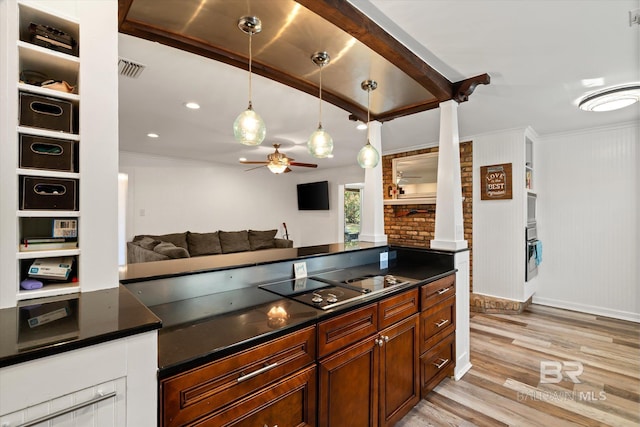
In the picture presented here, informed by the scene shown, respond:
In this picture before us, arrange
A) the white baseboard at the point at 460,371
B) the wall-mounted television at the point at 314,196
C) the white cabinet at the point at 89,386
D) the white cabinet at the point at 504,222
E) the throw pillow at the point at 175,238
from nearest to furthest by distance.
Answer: the white cabinet at the point at 89,386 → the white baseboard at the point at 460,371 → the white cabinet at the point at 504,222 → the throw pillow at the point at 175,238 → the wall-mounted television at the point at 314,196

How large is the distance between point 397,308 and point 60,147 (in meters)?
1.77

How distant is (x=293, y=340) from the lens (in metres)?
1.20

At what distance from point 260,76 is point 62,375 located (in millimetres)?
2179

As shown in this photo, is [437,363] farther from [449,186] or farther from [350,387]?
[449,186]

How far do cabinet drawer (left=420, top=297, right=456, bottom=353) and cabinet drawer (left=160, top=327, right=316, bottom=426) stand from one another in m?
1.06

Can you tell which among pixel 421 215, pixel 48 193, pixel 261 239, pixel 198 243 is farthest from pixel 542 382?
pixel 198 243

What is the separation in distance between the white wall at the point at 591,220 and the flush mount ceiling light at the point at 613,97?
1.26 metres

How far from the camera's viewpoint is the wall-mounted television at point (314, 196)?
22.8ft

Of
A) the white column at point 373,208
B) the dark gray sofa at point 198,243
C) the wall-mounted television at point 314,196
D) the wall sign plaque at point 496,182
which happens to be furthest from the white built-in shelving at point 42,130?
the wall-mounted television at point 314,196

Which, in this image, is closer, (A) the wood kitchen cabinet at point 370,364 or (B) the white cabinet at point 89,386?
(B) the white cabinet at point 89,386

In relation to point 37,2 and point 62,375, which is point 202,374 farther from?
point 37,2

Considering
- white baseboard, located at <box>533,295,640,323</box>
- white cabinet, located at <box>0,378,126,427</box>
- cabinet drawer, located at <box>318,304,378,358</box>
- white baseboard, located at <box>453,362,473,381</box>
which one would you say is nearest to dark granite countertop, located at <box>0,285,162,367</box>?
white cabinet, located at <box>0,378,126,427</box>

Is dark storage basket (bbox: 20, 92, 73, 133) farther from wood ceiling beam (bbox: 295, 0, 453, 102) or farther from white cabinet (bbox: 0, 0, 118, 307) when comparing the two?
wood ceiling beam (bbox: 295, 0, 453, 102)

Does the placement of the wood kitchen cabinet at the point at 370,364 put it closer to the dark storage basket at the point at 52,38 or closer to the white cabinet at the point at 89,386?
the white cabinet at the point at 89,386
